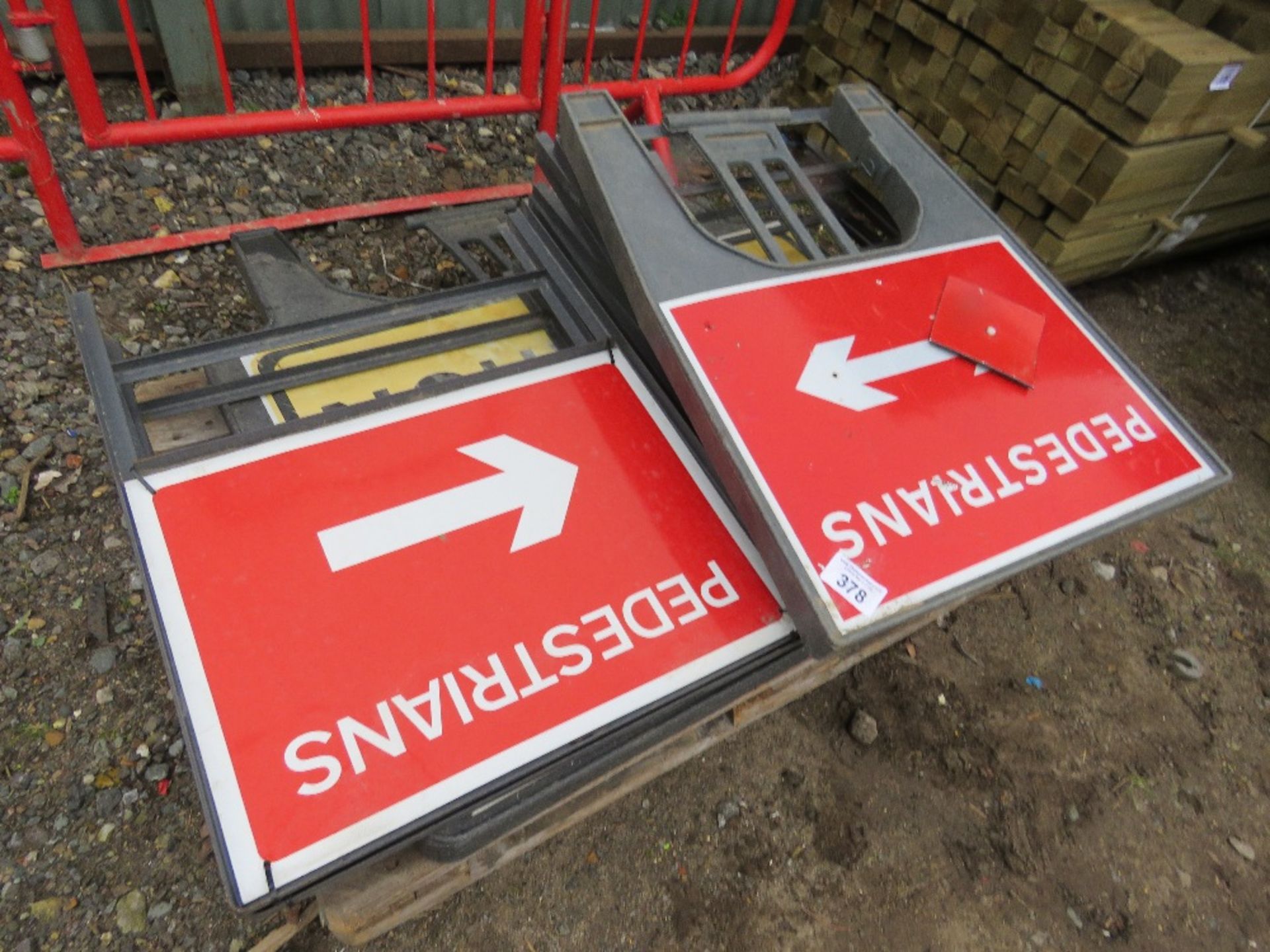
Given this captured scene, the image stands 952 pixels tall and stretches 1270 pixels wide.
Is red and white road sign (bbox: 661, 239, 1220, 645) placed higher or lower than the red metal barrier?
higher

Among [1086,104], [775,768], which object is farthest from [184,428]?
[1086,104]

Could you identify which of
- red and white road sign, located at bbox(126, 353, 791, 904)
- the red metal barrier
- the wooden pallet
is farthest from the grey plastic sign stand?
the red metal barrier

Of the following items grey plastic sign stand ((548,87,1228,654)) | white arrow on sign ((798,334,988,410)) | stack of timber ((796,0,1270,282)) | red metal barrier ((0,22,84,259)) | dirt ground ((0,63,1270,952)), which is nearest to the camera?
grey plastic sign stand ((548,87,1228,654))

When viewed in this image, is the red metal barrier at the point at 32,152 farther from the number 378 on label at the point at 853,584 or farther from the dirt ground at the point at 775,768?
the number 378 on label at the point at 853,584

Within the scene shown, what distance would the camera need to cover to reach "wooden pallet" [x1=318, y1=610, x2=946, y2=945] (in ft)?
4.33

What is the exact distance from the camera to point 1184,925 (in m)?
2.00

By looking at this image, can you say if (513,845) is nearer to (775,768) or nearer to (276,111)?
(775,768)

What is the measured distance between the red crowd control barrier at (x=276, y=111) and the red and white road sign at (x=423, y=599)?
4.48 feet

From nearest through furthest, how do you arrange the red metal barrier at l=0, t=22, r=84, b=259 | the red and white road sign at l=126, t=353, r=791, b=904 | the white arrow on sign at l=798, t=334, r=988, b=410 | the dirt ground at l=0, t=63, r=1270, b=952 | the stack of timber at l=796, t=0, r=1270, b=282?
the red and white road sign at l=126, t=353, r=791, b=904 < the white arrow on sign at l=798, t=334, r=988, b=410 < the dirt ground at l=0, t=63, r=1270, b=952 < the red metal barrier at l=0, t=22, r=84, b=259 < the stack of timber at l=796, t=0, r=1270, b=282

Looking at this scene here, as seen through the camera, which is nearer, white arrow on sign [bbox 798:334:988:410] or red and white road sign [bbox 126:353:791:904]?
red and white road sign [bbox 126:353:791:904]

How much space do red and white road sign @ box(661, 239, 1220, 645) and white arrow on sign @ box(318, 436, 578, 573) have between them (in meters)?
0.35

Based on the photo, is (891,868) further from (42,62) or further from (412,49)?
(42,62)

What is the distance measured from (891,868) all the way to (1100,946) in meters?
0.53

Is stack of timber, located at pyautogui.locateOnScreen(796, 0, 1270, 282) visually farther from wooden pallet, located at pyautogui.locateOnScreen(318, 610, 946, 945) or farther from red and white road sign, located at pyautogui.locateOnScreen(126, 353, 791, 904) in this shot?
red and white road sign, located at pyautogui.locateOnScreen(126, 353, 791, 904)
